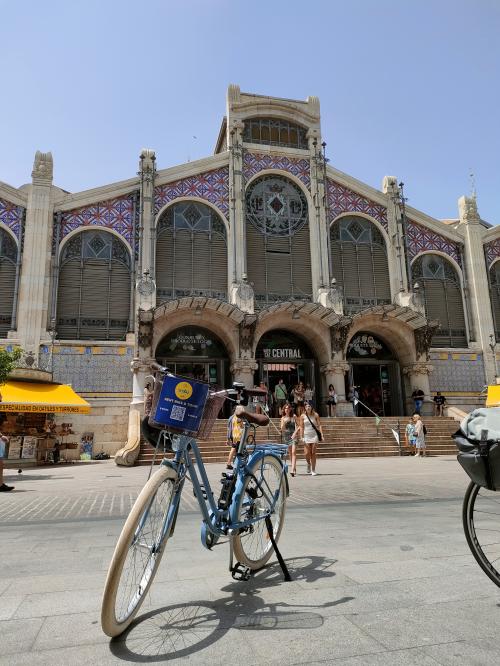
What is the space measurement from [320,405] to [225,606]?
20.6 m

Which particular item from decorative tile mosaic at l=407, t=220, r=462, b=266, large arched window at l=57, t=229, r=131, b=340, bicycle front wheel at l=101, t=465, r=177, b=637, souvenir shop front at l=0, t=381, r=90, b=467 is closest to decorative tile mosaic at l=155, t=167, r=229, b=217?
large arched window at l=57, t=229, r=131, b=340

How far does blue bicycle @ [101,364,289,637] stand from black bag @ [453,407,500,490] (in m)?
1.50

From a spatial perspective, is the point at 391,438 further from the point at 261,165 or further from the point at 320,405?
the point at 261,165

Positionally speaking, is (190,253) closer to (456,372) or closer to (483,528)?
(456,372)

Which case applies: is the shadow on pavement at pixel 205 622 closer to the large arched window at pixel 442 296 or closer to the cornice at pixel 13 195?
the cornice at pixel 13 195

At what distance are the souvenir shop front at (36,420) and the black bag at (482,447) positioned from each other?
15.3 meters

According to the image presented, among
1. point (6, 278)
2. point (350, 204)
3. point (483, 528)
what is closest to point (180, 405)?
point (483, 528)

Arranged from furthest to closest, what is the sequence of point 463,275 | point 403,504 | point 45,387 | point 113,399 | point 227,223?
1. point 463,275
2. point 227,223
3. point 113,399
4. point 45,387
5. point 403,504

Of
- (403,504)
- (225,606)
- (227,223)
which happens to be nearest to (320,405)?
(227,223)

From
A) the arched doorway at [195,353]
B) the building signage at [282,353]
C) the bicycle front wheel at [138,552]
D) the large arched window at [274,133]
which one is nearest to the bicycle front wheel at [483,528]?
the bicycle front wheel at [138,552]

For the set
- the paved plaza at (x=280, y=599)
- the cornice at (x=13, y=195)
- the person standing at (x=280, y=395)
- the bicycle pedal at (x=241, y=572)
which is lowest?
the paved plaza at (x=280, y=599)

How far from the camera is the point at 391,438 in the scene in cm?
1897

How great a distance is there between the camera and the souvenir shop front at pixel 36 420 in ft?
53.5

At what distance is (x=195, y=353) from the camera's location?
2267 cm
